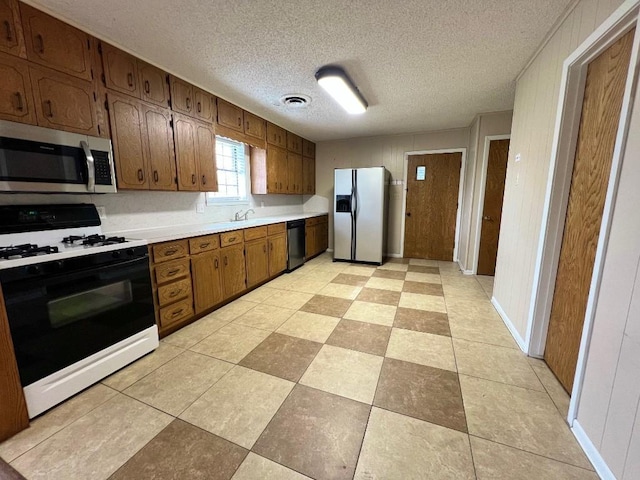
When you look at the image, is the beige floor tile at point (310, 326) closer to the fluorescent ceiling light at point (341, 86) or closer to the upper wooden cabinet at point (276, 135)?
the fluorescent ceiling light at point (341, 86)

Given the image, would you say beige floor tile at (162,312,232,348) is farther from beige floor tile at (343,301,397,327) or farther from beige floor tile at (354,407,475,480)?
beige floor tile at (354,407,475,480)

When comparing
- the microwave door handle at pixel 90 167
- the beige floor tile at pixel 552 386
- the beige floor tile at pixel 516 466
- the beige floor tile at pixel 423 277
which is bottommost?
the beige floor tile at pixel 516 466

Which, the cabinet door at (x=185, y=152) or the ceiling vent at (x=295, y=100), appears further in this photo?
the ceiling vent at (x=295, y=100)

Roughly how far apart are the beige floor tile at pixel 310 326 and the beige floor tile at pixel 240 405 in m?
0.59

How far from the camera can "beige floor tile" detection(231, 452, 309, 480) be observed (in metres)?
1.17

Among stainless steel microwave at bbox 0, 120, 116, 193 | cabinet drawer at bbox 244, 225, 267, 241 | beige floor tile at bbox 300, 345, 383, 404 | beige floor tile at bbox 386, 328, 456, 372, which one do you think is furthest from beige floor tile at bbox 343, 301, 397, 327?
stainless steel microwave at bbox 0, 120, 116, 193

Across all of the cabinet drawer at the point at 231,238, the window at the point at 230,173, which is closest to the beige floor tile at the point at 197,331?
the cabinet drawer at the point at 231,238

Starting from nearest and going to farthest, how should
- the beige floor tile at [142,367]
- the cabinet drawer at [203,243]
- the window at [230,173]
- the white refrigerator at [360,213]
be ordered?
1. the beige floor tile at [142,367]
2. the cabinet drawer at [203,243]
3. the window at [230,173]
4. the white refrigerator at [360,213]

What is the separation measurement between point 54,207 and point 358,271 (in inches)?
147

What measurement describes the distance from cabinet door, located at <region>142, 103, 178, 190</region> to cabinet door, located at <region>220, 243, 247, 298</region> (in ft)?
2.97

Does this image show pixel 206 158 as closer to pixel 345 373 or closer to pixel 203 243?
pixel 203 243

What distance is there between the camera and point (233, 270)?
10.1ft

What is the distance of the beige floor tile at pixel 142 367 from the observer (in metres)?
1.79

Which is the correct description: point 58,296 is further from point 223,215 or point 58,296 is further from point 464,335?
point 464,335
